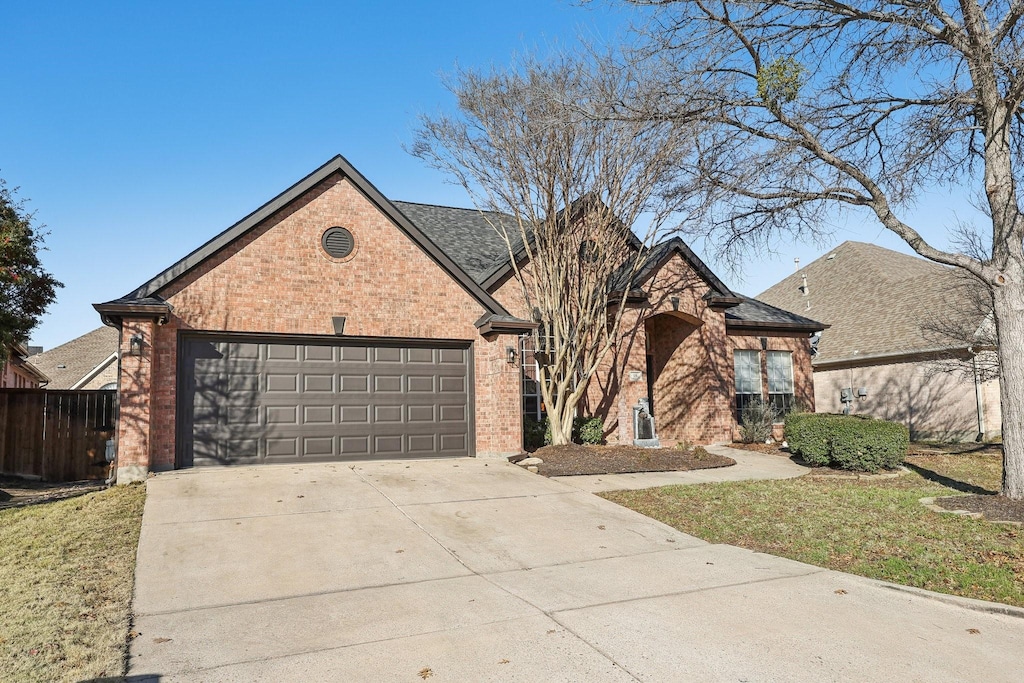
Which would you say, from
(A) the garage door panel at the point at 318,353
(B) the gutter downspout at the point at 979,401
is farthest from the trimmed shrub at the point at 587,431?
(B) the gutter downspout at the point at 979,401

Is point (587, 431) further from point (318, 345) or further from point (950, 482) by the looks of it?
point (950, 482)

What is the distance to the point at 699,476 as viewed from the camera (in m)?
12.7

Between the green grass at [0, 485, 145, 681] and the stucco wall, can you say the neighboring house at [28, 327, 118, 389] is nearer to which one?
the green grass at [0, 485, 145, 681]

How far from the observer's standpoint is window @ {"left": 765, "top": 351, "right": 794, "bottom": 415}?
20516 millimetres

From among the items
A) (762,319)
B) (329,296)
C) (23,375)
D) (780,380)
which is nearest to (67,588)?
(329,296)

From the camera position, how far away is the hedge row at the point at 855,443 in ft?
42.7

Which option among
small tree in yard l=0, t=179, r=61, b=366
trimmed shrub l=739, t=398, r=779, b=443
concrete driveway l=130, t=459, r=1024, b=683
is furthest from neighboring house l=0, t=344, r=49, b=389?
trimmed shrub l=739, t=398, r=779, b=443

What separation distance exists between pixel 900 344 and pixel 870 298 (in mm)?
4003

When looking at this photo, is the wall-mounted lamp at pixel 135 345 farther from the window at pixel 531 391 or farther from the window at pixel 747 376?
the window at pixel 747 376

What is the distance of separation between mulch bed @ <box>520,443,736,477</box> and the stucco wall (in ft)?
34.7

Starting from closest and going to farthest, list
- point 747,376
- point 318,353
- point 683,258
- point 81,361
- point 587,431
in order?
point 318,353 < point 587,431 < point 683,258 < point 747,376 < point 81,361

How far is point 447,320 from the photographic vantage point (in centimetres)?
1423

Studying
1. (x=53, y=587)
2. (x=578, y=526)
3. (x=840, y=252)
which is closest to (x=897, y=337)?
(x=840, y=252)

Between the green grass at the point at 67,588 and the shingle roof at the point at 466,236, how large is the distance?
9.34m
